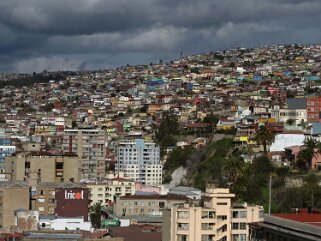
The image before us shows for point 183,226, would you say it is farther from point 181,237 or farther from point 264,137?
point 264,137

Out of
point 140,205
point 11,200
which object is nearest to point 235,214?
point 11,200

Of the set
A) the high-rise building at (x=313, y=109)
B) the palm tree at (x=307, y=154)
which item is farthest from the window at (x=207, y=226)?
the high-rise building at (x=313, y=109)

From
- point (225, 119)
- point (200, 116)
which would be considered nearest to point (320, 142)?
point (225, 119)

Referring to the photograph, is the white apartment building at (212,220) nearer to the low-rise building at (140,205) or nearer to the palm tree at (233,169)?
the low-rise building at (140,205)

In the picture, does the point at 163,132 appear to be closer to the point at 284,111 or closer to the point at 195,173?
the point at 284,111

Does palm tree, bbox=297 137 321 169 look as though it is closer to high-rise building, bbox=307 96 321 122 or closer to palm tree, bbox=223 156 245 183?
palm tree, bbox=223 156 245 183
